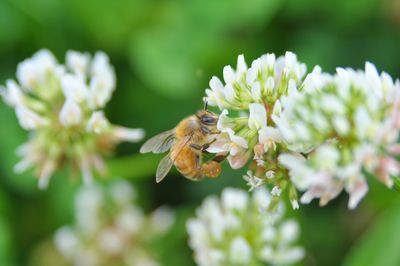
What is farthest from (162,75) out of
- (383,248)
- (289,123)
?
(289,123)

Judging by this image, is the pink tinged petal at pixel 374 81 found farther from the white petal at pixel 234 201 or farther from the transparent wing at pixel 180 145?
the white petal at pixel 234 201

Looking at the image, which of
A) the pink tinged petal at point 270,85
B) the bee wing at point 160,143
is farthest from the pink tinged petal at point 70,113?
the pink tinged petal at point 270,85

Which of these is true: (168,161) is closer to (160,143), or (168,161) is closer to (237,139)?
(160,143)

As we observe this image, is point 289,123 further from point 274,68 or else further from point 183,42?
point 183,42

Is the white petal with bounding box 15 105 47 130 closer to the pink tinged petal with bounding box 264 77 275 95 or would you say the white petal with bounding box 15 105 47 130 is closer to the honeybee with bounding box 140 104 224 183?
the honeybee with bounding box 140 104 224 183

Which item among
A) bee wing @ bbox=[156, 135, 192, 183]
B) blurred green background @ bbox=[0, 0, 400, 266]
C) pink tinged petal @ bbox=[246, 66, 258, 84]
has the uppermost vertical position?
blurred green background @ bbox=[0, 0, 400, 266]

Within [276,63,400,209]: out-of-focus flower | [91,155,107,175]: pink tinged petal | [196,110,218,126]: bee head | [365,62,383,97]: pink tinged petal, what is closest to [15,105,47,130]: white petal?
[91,155,107,175]: pink tinged petal
